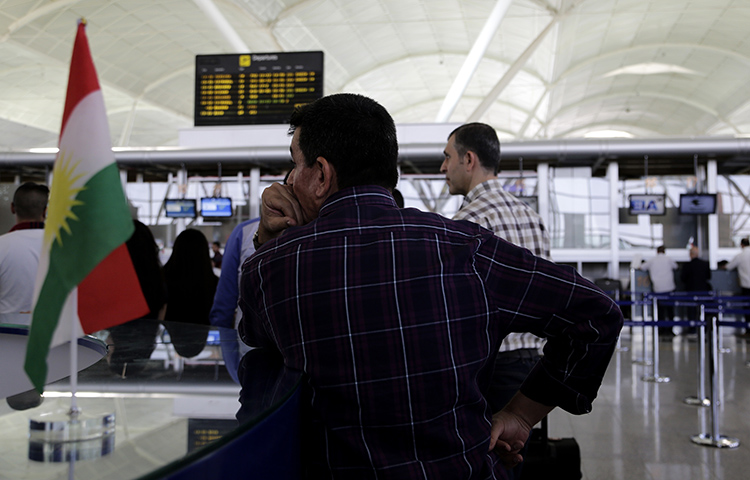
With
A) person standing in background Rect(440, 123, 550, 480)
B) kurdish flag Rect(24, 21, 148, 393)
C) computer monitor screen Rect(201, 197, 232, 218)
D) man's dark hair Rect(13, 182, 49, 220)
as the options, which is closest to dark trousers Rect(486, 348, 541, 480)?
person standing in background Rect(440, 123, 550, 480)

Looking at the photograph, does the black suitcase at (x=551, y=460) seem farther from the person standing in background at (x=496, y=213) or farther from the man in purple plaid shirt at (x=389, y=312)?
the man in purple plaid shirt at (x=389, y=312)

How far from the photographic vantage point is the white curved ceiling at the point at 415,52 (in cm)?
2042

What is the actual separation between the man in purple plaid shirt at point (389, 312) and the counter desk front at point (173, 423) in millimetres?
87

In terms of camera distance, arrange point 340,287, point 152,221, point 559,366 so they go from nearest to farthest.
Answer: point 340,287, point 559,366, point 152,221

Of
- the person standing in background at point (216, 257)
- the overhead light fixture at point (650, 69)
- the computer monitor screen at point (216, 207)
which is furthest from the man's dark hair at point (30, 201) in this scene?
the overhead light fixture at point (650, 69)

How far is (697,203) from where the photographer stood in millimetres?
12562

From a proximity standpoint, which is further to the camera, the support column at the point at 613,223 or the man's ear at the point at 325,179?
the support column at the point at 613,223

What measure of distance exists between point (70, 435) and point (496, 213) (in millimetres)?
1976

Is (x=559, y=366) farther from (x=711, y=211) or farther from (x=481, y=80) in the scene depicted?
(x=481, y=80)

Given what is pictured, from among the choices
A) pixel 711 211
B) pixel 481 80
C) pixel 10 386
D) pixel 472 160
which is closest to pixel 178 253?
pixel 10 386

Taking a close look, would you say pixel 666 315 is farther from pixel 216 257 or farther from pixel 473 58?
pixel 216 257

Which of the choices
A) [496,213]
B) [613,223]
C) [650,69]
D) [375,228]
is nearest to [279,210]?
[375,228]

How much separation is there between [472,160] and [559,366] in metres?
1.57

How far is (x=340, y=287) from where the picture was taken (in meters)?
1.18
